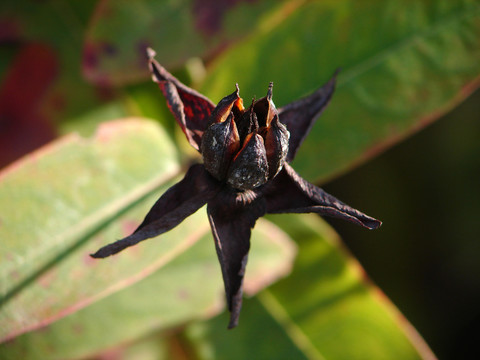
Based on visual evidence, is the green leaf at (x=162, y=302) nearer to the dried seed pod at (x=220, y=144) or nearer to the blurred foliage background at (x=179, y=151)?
the blurred foliage background at (x=179, y=151)

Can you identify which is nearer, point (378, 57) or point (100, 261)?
point (100, 261)

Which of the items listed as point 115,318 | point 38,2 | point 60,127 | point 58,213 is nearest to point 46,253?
point 58,213

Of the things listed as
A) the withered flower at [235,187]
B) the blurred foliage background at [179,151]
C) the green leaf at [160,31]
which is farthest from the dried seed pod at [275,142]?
the green leaf at [160,31]

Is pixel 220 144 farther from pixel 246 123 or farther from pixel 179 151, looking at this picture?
pixel 179 151

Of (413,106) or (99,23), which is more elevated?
(99,23)

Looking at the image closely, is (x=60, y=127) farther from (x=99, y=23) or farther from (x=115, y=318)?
(x=115, y=318)

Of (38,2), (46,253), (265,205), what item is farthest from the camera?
(38,2)

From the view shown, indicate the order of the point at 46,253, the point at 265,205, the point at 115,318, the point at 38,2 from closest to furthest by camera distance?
1. the point at 265,205
2. the point at 46,253
3. the point at 115,318
4. the point at 38,2
